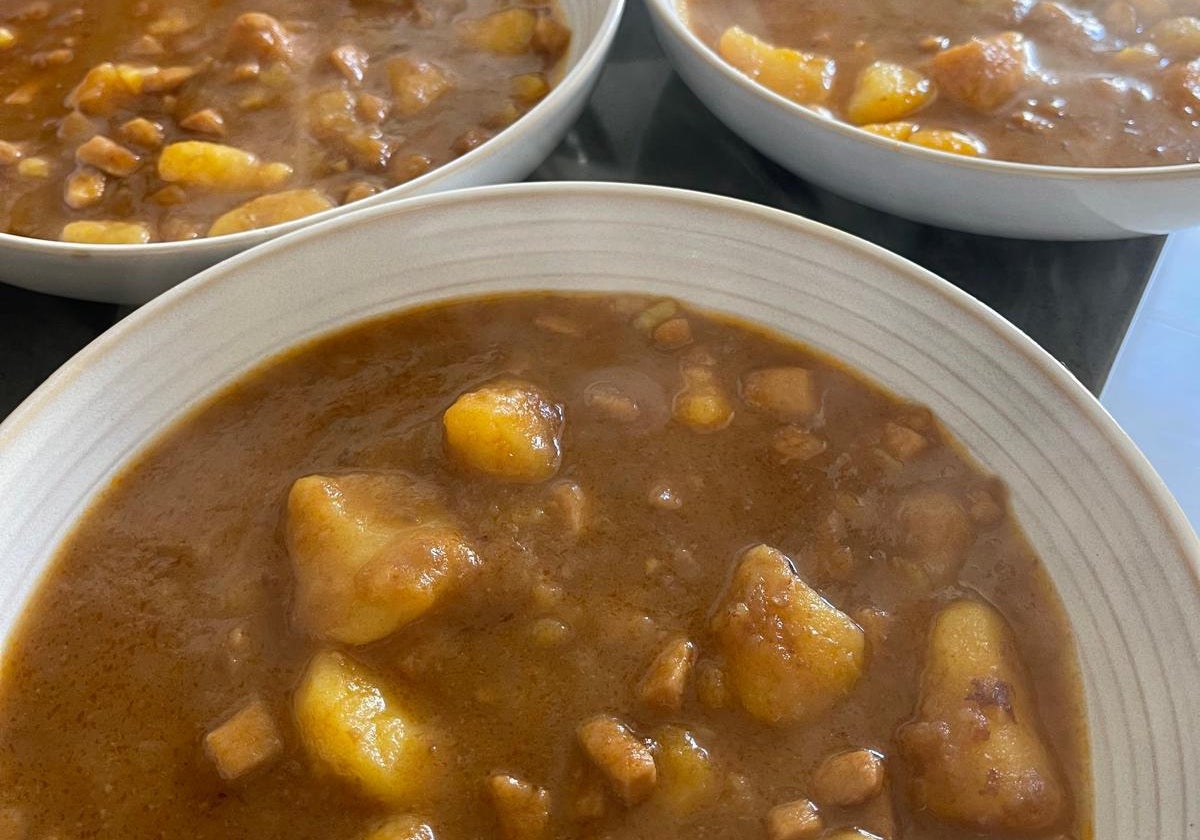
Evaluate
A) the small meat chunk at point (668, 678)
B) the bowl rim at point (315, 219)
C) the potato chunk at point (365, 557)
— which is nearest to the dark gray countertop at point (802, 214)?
the bowl rim at point (315, 219)

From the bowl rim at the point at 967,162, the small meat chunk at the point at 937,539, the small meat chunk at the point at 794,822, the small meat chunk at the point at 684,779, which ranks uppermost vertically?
the bowl rim at the point at 967,162

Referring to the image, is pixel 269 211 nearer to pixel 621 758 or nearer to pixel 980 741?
pixel 621 758

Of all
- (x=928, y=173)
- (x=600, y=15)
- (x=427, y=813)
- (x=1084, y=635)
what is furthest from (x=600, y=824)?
(x=600, y=15)

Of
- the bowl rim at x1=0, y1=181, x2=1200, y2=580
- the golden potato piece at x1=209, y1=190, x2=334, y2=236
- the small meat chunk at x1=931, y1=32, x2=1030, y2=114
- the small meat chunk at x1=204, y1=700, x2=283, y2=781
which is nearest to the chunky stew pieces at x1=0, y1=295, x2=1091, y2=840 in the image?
the small meat chunk at x1=204, y1=700, x2=283, y2=781

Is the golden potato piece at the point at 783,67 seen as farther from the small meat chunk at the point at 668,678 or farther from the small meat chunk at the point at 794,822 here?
the small meat chunk at the point at 794,822

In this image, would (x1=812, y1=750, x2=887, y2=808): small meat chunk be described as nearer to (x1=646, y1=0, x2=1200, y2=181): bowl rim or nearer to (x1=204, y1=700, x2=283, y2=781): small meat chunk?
(x1=204, y1=700, x2=283, y2=781): small meat chunk

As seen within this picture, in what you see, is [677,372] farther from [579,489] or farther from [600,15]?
[600,15]

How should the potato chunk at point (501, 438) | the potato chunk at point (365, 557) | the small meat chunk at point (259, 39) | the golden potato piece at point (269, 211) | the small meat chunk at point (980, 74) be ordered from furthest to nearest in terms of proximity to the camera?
1. the small meat chunk at point (259, 39)
2. the small meat chunk at point (980, 74)
3. the golden potato piece at point (269, 211)
4. the potato chunk at point (501, 438)
5. the potato chunk at point (365, 557)
